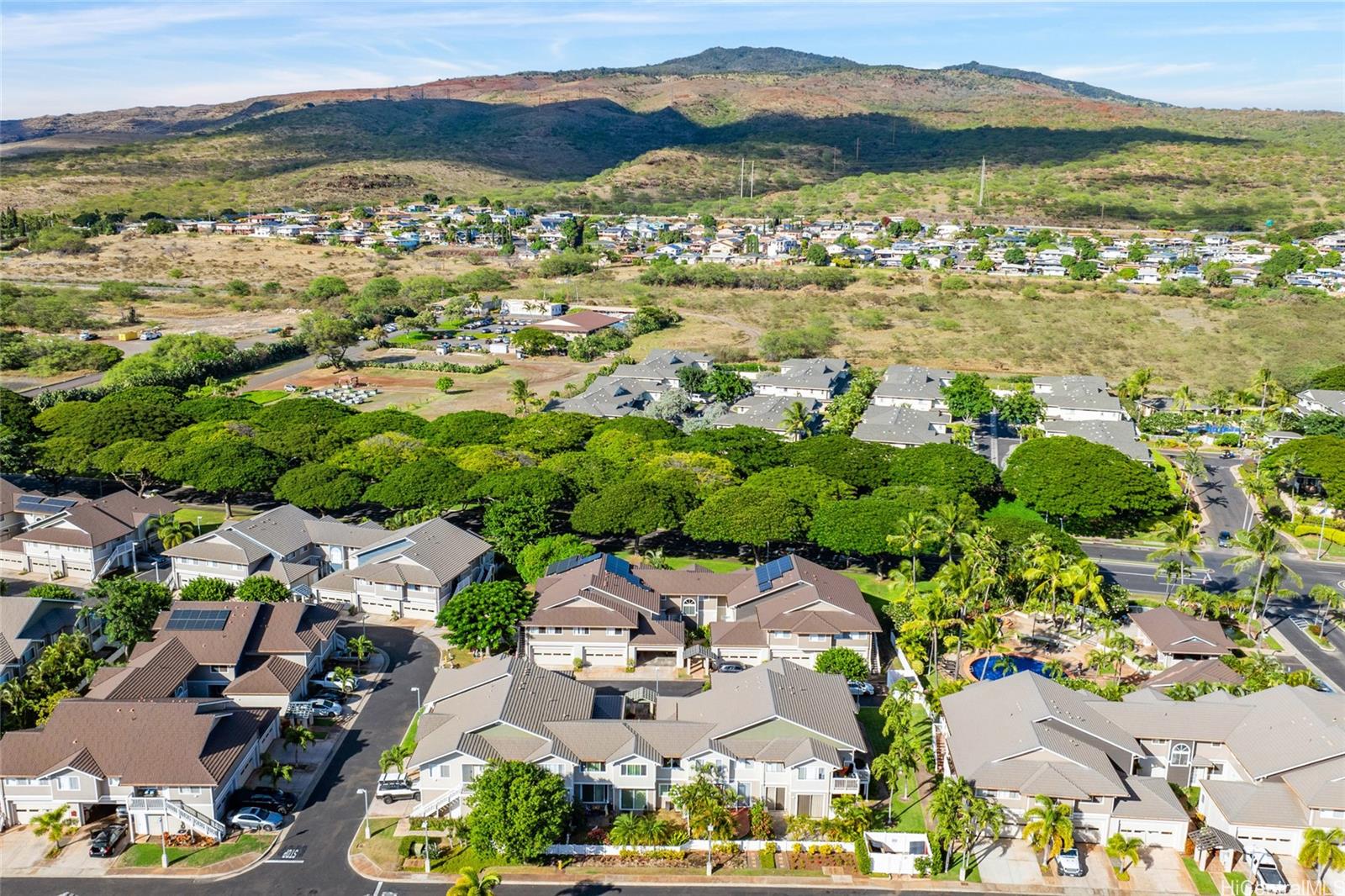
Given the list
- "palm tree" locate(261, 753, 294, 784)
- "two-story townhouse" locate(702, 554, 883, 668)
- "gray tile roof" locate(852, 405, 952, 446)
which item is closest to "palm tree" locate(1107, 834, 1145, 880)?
"two-story townhouse" locate(702, 554, 883, 668)

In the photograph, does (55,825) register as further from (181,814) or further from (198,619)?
(198,619)

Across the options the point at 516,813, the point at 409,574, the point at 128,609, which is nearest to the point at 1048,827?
the point at 516,813

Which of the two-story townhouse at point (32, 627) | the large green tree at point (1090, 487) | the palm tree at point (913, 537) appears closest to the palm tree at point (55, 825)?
the two-story townhouse at point (32, 627)

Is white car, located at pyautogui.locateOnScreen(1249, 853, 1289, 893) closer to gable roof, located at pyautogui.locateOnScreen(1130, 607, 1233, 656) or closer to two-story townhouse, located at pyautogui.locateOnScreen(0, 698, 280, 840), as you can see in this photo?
gable roof, located at pyautogui.locateOnScreen(1130, 607, 1233, 656)

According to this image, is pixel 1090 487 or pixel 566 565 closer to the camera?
pixel 566 565

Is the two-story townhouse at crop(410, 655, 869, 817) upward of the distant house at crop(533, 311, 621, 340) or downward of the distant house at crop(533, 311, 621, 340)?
downward

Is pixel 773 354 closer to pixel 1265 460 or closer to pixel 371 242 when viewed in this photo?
pixel 1265 460
